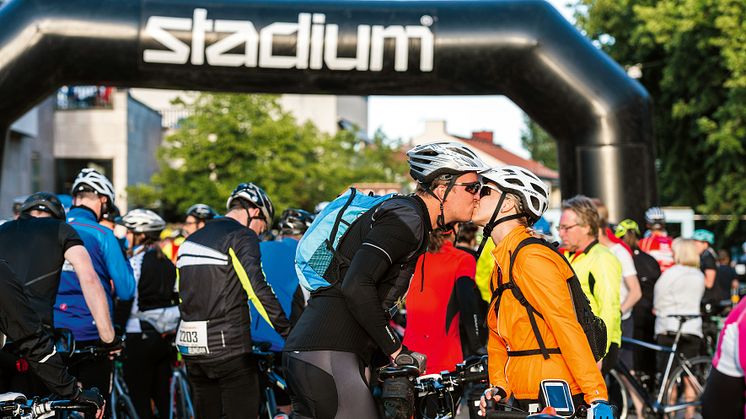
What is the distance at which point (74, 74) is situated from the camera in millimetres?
11016

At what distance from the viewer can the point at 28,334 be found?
181 inches

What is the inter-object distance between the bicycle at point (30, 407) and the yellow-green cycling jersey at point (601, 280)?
3.58 metres

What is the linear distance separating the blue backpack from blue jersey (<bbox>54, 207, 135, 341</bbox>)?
269 cm

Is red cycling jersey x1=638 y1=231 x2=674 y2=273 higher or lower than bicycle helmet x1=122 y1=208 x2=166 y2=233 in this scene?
lower

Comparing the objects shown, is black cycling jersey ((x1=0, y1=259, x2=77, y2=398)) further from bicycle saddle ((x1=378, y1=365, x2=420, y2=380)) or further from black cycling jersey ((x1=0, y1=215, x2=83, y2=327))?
bicycle saddle ((x1=378, y1=365, x2=420, y2=380))

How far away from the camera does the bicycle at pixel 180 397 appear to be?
860 cm

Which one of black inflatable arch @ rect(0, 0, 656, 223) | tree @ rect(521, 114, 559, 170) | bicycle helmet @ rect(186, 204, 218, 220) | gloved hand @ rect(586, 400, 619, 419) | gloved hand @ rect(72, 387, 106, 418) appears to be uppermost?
tree @ rect(521, 114, 559, 170)

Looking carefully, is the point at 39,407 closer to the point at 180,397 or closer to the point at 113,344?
the point at 113,344

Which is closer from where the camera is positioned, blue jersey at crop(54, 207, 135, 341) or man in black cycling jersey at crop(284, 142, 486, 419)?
man in black cycling jersey at crop(284, 142, 486, 419)

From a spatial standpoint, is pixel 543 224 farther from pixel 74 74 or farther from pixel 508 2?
pixel 74 74

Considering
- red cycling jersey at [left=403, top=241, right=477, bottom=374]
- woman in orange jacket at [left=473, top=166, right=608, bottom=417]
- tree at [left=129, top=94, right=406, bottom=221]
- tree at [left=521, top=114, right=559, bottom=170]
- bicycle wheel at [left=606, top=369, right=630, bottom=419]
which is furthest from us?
tree at [left=521, top=114, right=559, bottom=170]

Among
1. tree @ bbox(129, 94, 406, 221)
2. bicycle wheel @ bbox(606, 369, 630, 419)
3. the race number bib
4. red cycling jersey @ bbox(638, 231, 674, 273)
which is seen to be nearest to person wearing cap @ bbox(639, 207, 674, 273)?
red cycling jersey @ bbox(638, 231, 674, 273)

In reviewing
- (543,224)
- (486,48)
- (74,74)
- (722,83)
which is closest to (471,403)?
(543,224)

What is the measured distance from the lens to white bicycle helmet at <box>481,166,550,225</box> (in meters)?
4.61
